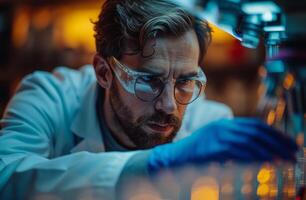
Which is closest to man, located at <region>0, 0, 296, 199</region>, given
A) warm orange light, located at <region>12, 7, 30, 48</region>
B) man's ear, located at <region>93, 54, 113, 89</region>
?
man's ear, located at <region>93, 54, 113, 89</region>

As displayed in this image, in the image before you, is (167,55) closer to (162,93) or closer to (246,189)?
(162,93)

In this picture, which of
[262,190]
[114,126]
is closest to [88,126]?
[114,126]

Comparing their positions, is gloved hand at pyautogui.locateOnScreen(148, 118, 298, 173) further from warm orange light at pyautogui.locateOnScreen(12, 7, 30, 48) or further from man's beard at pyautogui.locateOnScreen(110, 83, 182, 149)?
warm orange light at pyautogui.locateOnScreen(12, 7, 30, 48)

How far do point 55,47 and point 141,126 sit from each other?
71 cm

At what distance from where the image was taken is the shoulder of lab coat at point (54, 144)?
1.94ft

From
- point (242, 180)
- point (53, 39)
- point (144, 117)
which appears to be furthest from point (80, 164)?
point (53, 39)

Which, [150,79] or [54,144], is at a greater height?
[150,79]

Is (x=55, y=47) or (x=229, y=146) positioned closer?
(x=229, y=146)

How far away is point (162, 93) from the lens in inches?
22.8

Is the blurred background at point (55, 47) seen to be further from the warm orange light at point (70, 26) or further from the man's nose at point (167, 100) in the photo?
the man's nose at point (167, 100)

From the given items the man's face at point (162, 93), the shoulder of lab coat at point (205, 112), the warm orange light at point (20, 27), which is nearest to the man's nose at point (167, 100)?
the man's face at point (162, 93)

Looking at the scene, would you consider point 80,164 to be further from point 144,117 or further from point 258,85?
point 258,85

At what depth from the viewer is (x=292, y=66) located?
54 cm

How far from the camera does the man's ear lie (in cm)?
63
